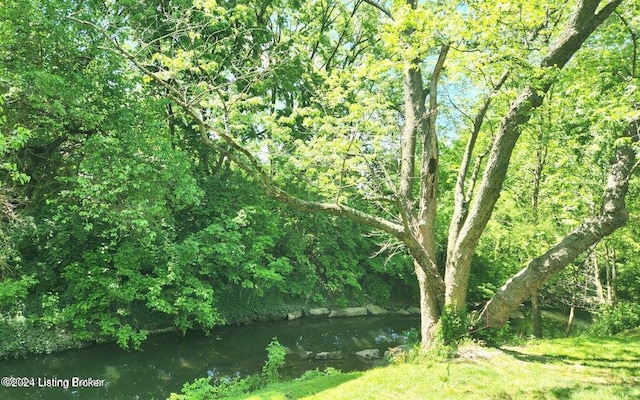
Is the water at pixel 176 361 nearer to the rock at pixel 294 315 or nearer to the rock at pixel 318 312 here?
the rock at pixel 294 315

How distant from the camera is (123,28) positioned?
30.9ft

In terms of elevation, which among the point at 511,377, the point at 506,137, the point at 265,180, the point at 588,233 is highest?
the point at 506,137

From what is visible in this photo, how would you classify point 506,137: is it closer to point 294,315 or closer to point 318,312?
point 294,315

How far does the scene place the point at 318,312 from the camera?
659 inches

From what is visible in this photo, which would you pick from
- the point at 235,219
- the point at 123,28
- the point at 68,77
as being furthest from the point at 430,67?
the point at 68,77

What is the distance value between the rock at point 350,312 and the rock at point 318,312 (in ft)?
0.86

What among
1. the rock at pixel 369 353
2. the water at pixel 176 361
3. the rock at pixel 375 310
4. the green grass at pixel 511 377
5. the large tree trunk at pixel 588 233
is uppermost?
the large tree trunk at pixel 588 233

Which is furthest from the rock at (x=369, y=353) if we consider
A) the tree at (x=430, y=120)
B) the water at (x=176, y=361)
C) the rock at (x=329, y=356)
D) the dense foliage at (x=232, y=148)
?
the tree at (x=430, y=120)

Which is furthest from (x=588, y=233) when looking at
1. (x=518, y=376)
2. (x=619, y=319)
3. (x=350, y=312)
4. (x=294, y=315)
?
(x=350, y=312)

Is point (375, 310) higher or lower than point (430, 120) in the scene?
lower

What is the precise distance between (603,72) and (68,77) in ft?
34.2

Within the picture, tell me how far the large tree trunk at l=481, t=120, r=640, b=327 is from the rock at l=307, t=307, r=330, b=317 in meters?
11.0

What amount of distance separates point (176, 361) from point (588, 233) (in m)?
10.1

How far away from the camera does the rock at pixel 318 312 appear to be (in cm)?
1661
